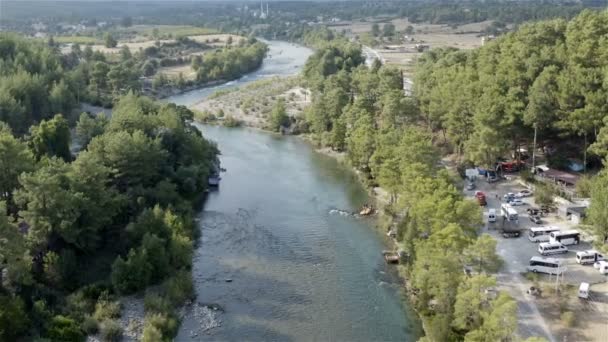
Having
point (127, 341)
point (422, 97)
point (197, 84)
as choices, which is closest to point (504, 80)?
point (422, 97)

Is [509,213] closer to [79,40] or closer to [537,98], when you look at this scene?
[537,98]

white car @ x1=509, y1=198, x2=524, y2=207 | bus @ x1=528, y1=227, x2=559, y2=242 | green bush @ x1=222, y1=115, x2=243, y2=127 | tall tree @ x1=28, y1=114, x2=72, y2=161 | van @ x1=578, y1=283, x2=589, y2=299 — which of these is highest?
tall tree @ x1=28, y1=114, x2=72, y2=161

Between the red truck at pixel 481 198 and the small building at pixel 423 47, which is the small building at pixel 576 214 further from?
the small building at pixel 423 47

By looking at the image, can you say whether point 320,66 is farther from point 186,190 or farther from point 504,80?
point 186,190

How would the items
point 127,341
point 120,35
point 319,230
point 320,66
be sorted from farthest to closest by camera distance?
point 120,35
point 320,66
point 319,230
point 127,341

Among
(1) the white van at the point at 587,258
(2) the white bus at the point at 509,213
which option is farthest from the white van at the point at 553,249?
(2) the white bus at the point at 509,213

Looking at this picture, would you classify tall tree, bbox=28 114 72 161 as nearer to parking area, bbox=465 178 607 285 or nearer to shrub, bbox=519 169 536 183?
parking area, bbox=465 178 607 285

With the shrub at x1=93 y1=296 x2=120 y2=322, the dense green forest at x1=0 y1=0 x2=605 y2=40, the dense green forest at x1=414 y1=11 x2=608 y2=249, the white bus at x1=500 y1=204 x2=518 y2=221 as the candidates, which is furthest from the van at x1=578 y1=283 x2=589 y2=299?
the dense green forest at x1=0 y1=0 x2=605 y2=40
